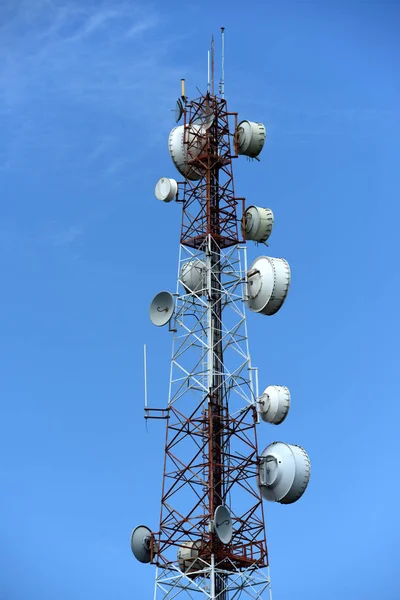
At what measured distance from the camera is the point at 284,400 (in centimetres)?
6738

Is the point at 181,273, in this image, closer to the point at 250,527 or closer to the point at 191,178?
the point at 191,178

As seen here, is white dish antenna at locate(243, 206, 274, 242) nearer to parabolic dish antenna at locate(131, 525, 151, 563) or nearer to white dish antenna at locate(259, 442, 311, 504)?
white dish antenna at locate(259, 442, 311, 504)

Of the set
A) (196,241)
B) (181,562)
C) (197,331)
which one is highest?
(196,241)

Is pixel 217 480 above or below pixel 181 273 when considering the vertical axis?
below

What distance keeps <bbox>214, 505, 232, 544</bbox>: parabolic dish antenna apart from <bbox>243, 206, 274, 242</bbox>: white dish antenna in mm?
16199

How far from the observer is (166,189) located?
7344 centimetres

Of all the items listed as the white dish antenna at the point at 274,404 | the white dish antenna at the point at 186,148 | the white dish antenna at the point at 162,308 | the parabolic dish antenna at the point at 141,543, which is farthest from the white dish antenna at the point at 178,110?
the parabolic dish antenna at the point at 141,543

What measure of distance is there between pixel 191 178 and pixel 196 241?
15.1ft

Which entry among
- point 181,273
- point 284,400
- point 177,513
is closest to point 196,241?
point 181,273

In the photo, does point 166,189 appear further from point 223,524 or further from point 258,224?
point 223,524

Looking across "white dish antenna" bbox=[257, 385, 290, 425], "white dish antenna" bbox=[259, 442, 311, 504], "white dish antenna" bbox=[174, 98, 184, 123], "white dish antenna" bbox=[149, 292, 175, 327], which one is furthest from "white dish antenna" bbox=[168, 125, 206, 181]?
"white dish antenna" bbox=[259, 442, 311, 504]

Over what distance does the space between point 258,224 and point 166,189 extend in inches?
221

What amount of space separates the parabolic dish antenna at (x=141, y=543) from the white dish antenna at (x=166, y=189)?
18.3 metres

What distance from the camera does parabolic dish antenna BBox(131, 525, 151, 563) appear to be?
6619 cm
